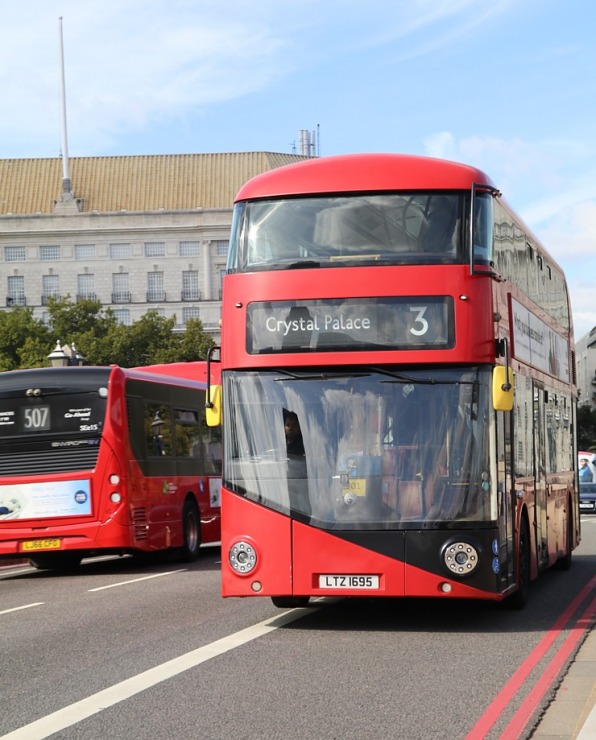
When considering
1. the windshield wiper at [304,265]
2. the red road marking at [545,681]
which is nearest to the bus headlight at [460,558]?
the red road marking at [545,681]

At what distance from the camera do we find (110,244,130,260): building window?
126688 mm

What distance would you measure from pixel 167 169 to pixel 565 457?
112836 mm

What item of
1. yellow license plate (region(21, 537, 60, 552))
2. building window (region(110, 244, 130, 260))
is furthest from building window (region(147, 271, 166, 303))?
yellow license plate (region(21, 537, 60, 552))

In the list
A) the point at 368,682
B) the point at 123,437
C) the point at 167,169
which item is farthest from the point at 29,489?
the point at 167,169

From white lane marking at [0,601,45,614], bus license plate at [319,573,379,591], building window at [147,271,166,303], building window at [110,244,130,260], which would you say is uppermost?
building window at [110,244,130,260]

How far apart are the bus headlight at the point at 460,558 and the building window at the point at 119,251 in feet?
383

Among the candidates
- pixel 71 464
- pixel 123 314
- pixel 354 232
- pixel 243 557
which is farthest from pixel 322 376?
pixel 123 314

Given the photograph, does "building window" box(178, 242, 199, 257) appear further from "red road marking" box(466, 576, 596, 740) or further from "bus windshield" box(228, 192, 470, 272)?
"bus windshield" box(228, 192, 470, 272)

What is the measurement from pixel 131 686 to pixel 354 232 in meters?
4.62

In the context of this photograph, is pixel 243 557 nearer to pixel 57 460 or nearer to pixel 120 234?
pixel 57 460

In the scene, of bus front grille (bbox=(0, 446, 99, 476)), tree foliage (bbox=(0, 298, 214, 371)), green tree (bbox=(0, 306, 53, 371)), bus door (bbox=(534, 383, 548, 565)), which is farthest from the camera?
tree foliage (bbox=(0, 298, 214, 371))

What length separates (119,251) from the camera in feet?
416

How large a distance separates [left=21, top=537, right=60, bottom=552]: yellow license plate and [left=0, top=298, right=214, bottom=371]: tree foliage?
6288 cm

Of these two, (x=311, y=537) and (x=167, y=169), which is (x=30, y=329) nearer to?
(x=167, y=169)
